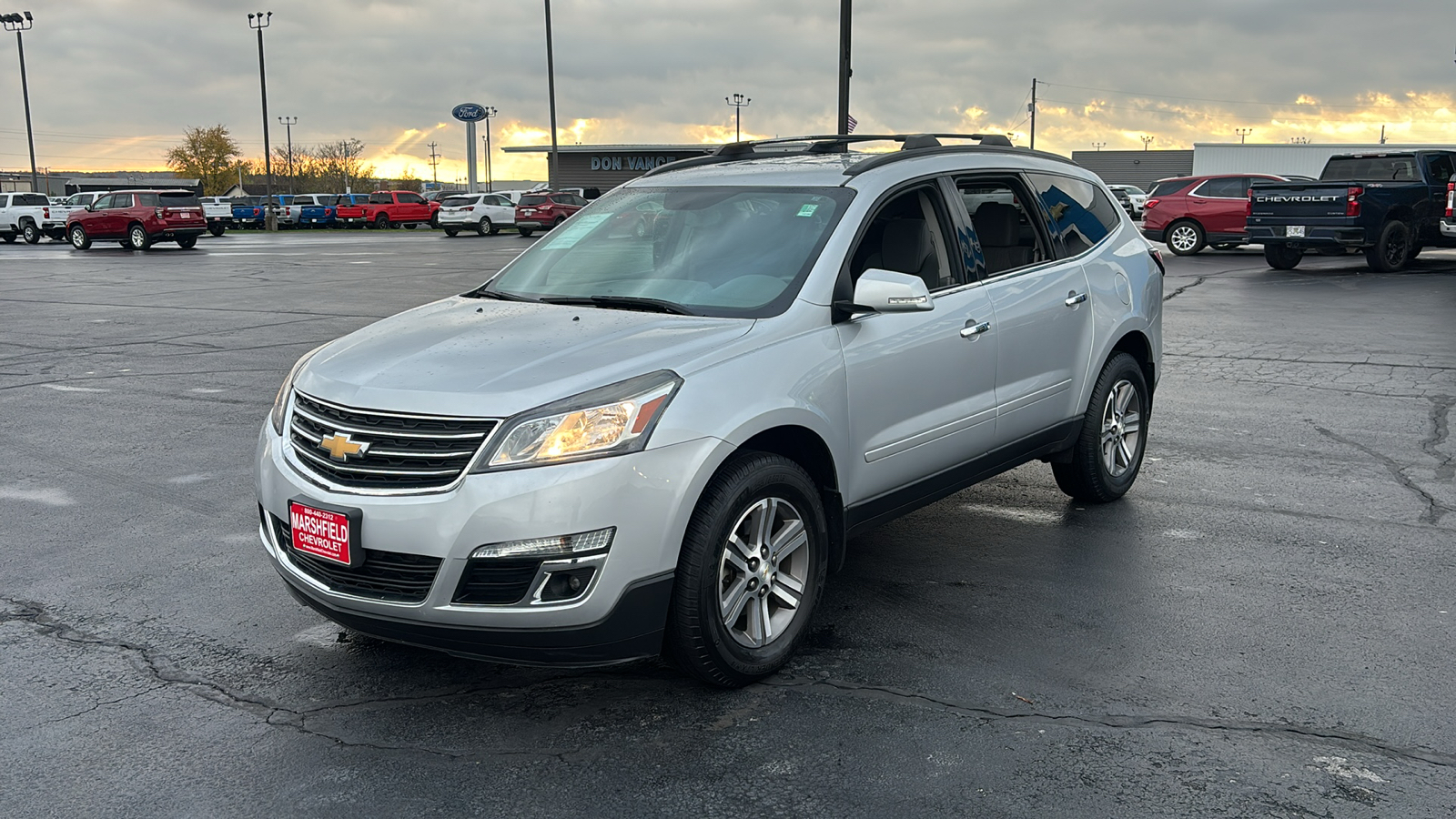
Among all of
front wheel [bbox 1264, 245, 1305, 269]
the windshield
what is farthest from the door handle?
front wheel [bbox 1264, 245, 1305, 269]

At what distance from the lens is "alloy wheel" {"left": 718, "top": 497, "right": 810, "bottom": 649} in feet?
13.0

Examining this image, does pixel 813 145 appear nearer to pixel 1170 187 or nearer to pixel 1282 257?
pixel 1282 257

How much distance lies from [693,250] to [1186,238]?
2502 centimetres

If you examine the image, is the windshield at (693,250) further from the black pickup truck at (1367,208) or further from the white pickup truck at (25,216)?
the white pickup truck at (25,216)

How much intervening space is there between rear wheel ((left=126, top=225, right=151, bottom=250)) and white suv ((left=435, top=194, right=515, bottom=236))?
12.5m

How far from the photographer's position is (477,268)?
24812mm

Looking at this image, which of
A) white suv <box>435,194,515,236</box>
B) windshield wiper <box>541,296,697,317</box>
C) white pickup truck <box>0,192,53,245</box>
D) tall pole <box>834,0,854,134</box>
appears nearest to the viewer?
windshield wiper <box>541,296,697,317</box>

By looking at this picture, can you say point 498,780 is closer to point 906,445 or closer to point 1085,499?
point 906,445

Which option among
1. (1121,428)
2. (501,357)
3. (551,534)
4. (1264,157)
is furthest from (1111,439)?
(1264,157)

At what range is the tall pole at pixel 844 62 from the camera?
19094mm

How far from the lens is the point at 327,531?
3.77 metres

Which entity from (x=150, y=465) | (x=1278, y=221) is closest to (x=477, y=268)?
(x=1278, y=221)

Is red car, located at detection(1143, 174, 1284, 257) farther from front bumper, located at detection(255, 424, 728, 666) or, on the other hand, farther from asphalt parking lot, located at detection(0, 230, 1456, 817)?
front bumper, located at detection(255, 424, 728, 666)

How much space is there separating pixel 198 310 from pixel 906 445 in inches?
556
